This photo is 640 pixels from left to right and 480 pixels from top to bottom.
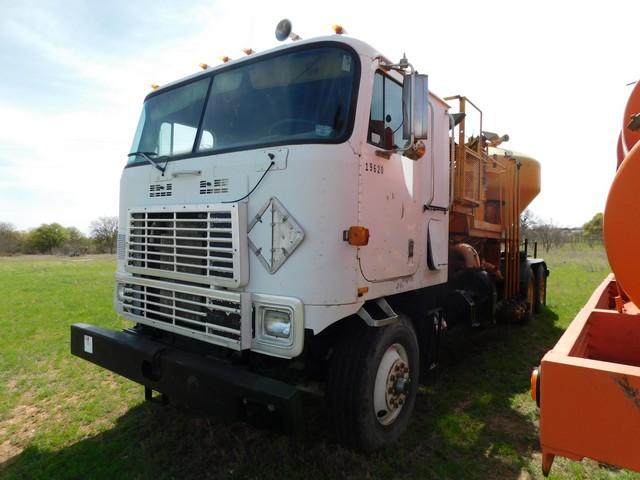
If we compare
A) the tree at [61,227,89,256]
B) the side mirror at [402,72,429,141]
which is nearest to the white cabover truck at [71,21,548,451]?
the side mirror at [402,72,429,141]

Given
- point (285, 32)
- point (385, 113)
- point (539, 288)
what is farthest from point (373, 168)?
point (539, 288)

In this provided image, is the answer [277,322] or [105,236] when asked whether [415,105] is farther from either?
[105,236]

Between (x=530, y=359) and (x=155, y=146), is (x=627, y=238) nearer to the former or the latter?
(x=155, y=146)

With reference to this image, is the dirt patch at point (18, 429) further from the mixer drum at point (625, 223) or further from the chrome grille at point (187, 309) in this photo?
the mixer drum at point (625, 223)

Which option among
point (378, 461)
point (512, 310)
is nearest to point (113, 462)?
point (378, 461)

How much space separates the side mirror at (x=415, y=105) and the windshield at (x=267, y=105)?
1.24 feet

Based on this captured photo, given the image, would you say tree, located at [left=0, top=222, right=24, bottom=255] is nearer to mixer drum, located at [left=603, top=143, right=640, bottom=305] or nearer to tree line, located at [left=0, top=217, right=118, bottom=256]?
tree line, located at [left=0, top=217, right=118, bottom=256]

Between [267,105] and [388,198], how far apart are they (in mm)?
1136

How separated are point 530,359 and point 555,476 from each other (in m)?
2.82

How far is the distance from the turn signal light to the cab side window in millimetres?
679

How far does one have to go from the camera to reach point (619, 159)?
2508 millimetres

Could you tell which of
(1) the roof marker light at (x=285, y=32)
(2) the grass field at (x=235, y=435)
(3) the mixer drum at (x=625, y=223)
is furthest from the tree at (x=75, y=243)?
(3) the mixer drum at (x=625, y=223)

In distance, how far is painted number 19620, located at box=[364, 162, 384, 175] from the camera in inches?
116

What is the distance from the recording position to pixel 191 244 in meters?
3.28
